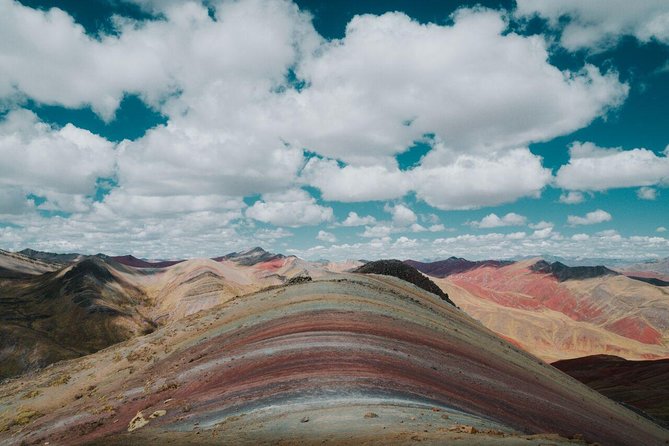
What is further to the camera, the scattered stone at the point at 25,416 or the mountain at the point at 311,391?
the scattered stone at the point at 25,416

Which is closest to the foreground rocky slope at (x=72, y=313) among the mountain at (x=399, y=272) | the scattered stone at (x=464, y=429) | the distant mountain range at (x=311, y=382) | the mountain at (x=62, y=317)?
the mountain at (x=62, y=317)

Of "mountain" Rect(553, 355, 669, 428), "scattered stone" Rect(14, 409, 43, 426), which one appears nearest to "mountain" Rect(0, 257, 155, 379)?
"scattered stone" Rect(14, 409, 43, 426)

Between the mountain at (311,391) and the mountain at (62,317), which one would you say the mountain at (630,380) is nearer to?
the mountain at (311,391)

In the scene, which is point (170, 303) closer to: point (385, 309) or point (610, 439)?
point (385, 309)

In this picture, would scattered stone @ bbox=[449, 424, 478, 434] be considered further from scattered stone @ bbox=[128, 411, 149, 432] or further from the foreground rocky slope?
the foreground rocky slope

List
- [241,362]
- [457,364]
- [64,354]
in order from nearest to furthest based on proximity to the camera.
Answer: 1. [241,362]
2. [457,364]
3. [64,354]

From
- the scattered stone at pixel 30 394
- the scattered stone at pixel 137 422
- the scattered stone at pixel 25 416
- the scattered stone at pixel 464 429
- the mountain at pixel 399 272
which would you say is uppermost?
the mountain at pixel 399 272

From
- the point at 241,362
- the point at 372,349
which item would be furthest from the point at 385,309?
the point at 241,362
